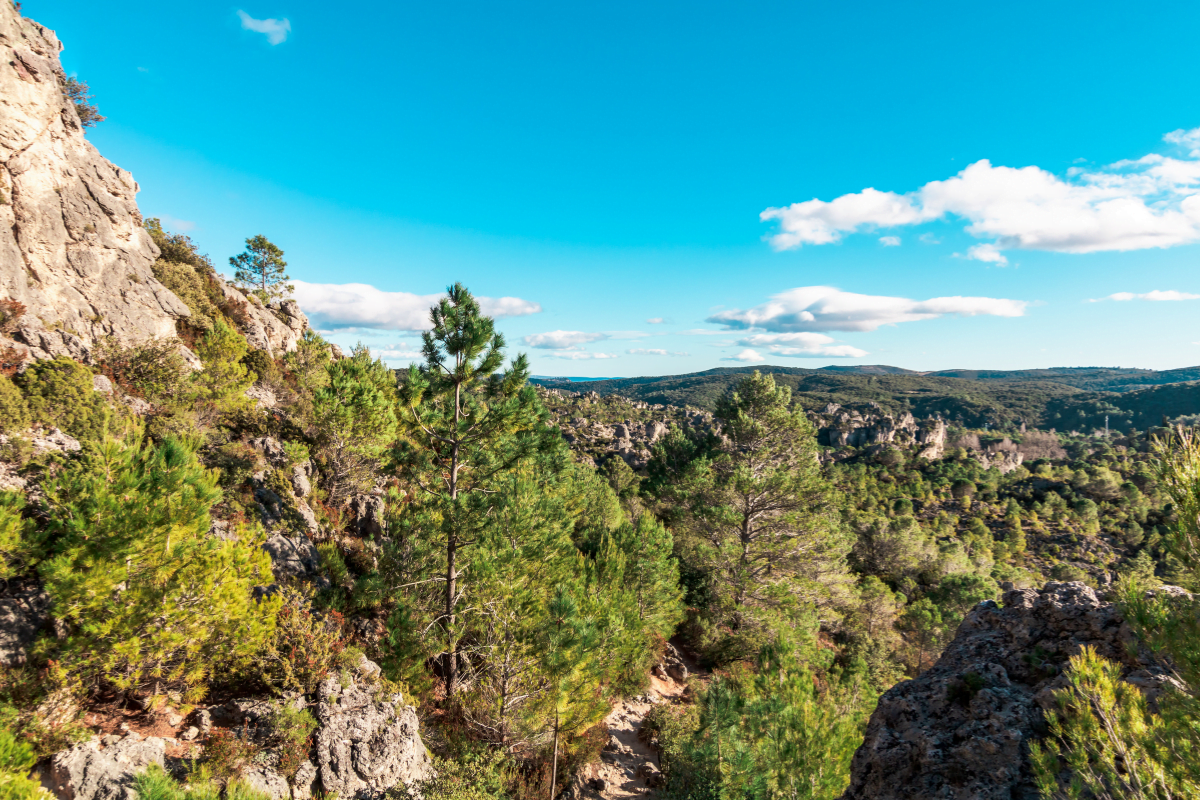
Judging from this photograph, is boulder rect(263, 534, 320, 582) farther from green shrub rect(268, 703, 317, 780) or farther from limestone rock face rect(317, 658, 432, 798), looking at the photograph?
green shrub rect(268, 703, 317, 780)

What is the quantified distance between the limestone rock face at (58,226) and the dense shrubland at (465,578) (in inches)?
→ 103

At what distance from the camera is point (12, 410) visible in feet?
32.0

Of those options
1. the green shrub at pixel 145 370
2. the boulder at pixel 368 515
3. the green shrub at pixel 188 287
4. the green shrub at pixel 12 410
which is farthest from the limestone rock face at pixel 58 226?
the boulder at pixel 368 515

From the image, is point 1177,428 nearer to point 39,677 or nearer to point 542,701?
point 542,701

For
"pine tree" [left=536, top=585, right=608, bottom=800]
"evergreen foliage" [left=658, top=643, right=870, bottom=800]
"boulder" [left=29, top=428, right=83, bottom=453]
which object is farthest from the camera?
"boulder" [left=29, top=428, right=83, bottom=453]

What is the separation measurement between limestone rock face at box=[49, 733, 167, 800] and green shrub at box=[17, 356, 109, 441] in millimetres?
A: 7875

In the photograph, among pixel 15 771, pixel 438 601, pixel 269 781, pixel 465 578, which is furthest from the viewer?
pixel 438 601

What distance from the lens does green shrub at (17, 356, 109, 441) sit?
10.8 meters

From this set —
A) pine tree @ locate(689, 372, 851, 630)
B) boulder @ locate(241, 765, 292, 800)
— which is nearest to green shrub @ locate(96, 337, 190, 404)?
boulder @ locate(241, 765, 292, 800)

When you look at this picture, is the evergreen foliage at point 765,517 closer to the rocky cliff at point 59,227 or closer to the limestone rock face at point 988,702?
the limestone rock face at point 988,702

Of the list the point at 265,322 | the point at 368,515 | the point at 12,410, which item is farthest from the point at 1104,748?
the point at 265,322

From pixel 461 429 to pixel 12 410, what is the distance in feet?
31.3

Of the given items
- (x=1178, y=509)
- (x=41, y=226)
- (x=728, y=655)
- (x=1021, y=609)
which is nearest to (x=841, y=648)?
(x=728, y=655)

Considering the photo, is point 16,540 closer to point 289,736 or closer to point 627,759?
point 289,736
